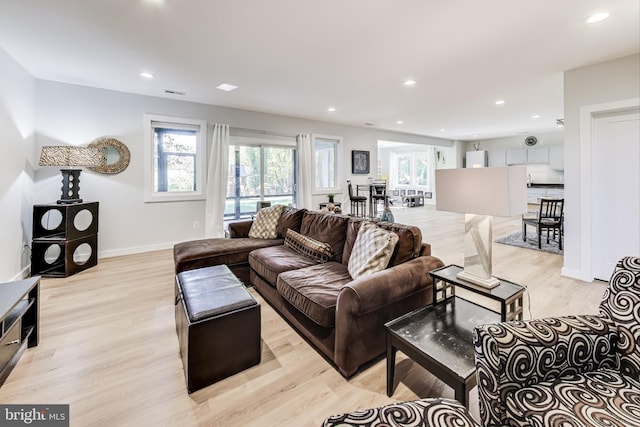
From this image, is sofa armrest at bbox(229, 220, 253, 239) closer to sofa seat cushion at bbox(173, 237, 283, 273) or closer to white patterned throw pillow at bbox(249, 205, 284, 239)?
white patterned throw pillow at bbox(249, 205, 284, 239)

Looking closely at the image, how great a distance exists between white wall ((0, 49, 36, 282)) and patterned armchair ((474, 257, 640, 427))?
4.52m

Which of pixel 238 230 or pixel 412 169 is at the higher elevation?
pixel 412 169

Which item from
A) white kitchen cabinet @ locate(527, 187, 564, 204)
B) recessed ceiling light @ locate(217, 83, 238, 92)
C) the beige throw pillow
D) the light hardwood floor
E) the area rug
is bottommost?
the light hardwood floor

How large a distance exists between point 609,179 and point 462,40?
248cm

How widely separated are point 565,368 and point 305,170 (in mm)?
5509

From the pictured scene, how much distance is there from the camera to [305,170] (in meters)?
6.20

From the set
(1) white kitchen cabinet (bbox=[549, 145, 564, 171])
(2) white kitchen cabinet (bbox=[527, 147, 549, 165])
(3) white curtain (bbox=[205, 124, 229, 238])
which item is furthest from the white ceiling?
(2) white kitchen cabinet (bbox=[527, 147, 549, 165])

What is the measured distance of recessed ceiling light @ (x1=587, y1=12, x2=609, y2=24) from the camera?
7.64ft

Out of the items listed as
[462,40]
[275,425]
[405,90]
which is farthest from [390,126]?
[275,425]

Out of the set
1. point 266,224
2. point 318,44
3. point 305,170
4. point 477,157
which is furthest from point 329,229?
point 477,157

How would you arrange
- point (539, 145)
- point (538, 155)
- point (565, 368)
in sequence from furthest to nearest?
point (539, 145), point (538, 155), point (565, 368)

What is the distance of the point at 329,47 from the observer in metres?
2.89

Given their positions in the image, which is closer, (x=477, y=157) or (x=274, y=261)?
(x=274, y=261)

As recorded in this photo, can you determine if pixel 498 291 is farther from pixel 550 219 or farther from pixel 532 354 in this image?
pixel 550 219
